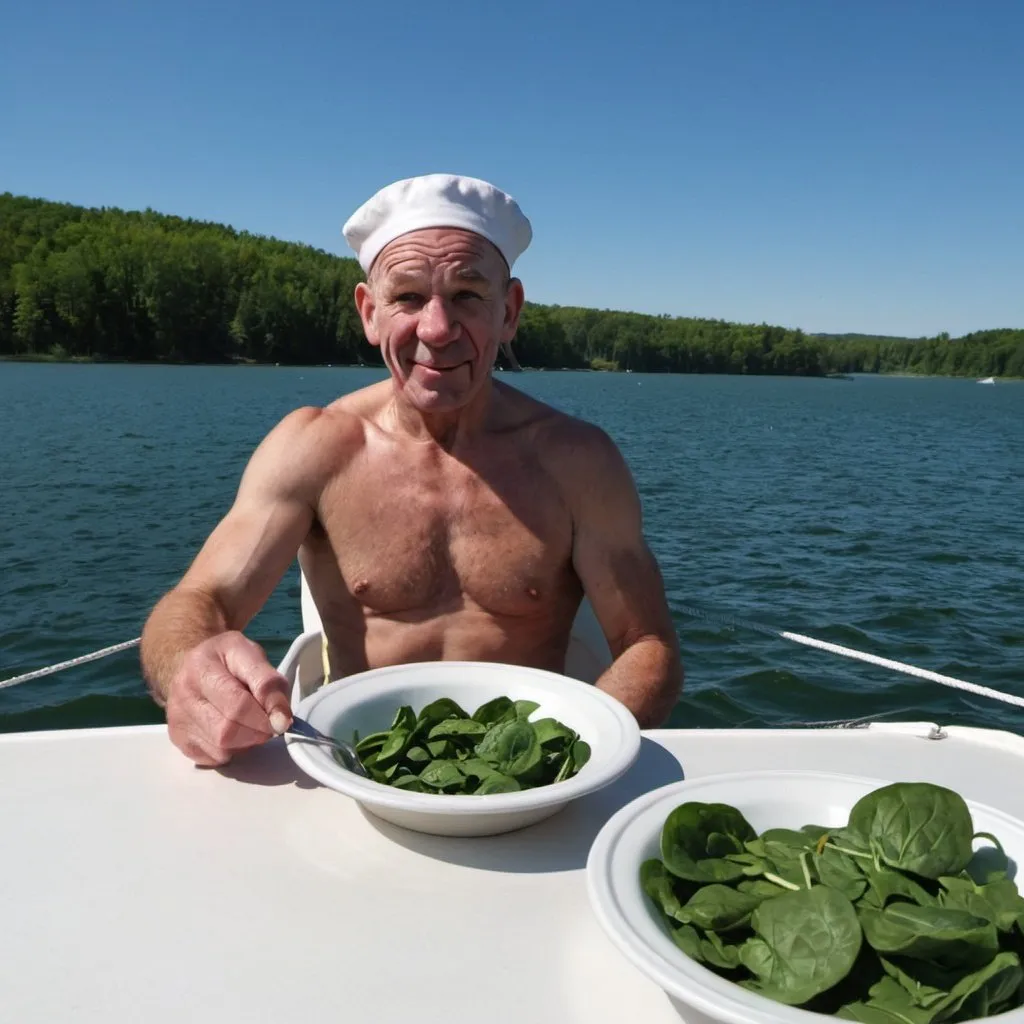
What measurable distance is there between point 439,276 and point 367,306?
0.85ft

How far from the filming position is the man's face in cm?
214

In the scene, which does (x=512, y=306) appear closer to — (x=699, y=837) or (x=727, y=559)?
(x=699, y=837)

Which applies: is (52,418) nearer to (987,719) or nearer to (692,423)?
(692,423)

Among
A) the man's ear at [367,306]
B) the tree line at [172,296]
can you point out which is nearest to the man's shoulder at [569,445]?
the man's ear at [367,306]

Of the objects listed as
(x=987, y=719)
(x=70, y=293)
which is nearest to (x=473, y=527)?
(x=987, y=719)

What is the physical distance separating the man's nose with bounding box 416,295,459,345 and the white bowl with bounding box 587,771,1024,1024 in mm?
1300

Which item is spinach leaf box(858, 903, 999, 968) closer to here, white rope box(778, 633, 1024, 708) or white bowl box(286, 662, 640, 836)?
white bowl box(286, 662, 640, 836)

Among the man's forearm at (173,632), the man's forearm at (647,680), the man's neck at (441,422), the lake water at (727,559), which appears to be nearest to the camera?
the man's forearm at (173,632)

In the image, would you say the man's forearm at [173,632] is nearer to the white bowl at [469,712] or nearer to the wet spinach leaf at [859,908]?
the white bowl at [469,712]

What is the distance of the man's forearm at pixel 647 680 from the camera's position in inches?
77.1

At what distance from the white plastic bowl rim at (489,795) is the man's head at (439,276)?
3.07 feet

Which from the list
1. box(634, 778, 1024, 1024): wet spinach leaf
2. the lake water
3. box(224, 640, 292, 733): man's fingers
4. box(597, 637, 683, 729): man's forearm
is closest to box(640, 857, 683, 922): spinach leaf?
box(634, 778, 1024, 1024): wet spinach leaf

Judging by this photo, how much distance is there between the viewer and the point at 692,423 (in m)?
36.2

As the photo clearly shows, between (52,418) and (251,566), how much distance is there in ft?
87.7
